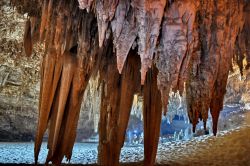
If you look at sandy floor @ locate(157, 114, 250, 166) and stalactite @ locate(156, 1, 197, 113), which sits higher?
stalactite @ locate(156, 1, 197, 113)

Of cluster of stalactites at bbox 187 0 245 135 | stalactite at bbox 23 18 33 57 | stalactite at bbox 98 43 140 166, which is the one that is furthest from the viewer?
stalactite at bbox 23 18 33 57

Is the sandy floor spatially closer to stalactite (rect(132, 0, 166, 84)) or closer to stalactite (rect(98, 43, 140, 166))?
stalactite (rect(98, 43, 140, 166))

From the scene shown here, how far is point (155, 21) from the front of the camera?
2.91 metres

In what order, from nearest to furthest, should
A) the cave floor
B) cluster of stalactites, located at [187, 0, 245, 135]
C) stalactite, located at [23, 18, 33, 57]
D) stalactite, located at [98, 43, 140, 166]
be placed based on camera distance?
cluster of stalactites, located at [187, 0, 245, 135] < stalactite, located at [98, 43, 140, 166] < stalactite, located at [23, 18, 33, 57] < the cave floor

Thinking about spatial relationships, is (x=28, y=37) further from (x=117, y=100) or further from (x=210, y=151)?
(x=210, y=151)

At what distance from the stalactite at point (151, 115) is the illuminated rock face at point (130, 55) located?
0.01m

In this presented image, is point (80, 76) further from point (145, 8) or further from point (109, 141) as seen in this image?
point (145, 8)

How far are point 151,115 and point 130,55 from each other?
706mm

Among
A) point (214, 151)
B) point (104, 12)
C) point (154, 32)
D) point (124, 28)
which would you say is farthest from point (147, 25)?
point (214, 151)

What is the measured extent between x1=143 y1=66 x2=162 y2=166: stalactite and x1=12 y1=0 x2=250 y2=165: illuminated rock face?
11 millimetres

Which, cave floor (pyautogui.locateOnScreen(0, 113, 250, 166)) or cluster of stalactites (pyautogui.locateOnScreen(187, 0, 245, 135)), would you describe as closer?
cluster of stalactites (pyautogui.locateOnScreen(187, 0, 245, 135))

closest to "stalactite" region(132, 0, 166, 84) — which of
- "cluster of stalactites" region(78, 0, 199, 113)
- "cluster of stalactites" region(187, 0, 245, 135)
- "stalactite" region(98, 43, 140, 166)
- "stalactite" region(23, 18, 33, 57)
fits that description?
"cluster of stalactites" region(78, 0, 199, 113)

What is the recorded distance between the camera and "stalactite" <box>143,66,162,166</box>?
416cm

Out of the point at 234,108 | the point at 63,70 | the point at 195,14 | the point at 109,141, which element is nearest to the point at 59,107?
the point at 63,70
